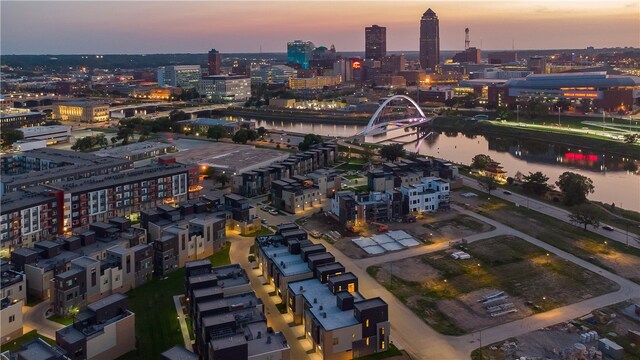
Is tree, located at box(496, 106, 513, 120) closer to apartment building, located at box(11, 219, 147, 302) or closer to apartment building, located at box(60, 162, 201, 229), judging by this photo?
apartment building, located at box(60, 162, 201, 229)

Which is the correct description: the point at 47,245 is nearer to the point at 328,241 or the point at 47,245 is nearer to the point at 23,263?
the point at 23,263

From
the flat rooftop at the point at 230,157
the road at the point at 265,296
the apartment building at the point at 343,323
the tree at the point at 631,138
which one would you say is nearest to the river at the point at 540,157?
the tree at the point at 631,138

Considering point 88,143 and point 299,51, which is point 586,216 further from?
point 299,51

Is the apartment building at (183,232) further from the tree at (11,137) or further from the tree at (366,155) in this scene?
the tree at (11,137)

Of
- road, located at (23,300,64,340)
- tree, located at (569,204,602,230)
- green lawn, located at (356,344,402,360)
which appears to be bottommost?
green lawn, located at (356,344,402,360)

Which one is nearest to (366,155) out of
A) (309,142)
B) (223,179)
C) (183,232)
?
(309,142)

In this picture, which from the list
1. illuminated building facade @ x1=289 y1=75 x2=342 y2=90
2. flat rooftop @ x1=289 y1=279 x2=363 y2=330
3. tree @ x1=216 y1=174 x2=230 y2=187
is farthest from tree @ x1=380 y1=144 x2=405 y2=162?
illuminated building facade @ x1=289 y1=75 x2=342 y2=90
